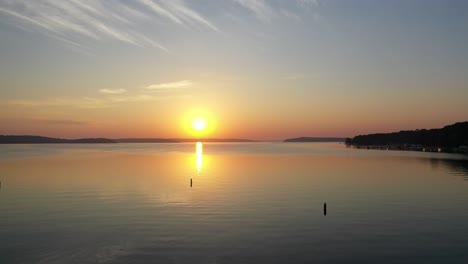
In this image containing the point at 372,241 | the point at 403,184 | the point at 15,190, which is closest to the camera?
the point at 372,241

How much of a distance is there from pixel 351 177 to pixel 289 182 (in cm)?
1999

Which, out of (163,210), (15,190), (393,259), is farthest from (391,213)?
(15,190)

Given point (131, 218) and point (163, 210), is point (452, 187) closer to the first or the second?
point (163, 210)

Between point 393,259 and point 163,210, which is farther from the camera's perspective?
point 163,210

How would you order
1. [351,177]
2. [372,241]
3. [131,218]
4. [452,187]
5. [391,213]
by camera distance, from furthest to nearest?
[351,177] < [452,187] < [391,213] < [131,218] < [372,241]

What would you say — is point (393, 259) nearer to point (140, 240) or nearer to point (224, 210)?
point (140, 240)

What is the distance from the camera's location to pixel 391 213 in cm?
5169

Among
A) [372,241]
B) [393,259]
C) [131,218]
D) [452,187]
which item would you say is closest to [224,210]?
[131,218]

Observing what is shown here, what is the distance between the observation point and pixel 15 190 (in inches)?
2884

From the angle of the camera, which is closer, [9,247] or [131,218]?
[9,247]

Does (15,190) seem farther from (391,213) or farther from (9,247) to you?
(391,213)

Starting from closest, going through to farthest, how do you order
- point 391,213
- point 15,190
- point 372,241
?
point 372,241, point 391,213, point 15,190

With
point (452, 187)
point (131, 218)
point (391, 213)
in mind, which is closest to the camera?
point (131, 218)

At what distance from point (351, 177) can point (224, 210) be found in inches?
2143
